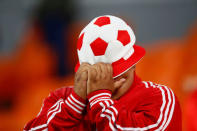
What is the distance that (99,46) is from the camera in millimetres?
978

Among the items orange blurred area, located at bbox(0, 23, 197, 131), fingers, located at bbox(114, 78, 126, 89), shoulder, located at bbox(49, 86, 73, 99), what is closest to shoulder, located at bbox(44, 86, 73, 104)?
shoulder, located at bbox(49, 86, 73, 99)

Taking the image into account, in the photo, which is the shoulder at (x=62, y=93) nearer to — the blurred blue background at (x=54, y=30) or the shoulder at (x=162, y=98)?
the shoulder at (x=162, y=98)

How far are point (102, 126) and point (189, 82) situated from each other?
1918 mm

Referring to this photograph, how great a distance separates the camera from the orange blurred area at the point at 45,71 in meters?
2.74

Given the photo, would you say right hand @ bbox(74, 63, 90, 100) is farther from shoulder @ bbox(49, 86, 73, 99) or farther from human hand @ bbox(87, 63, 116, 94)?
shoulder @ bbox(49, 86, 73, 99)

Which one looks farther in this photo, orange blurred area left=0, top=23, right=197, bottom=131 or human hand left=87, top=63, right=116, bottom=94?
orange blurred area left=0, top=23, right=197, bottom=131

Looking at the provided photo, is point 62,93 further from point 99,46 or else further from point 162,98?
point 162,98

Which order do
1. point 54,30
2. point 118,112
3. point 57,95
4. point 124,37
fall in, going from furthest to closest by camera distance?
point 54,30 → point 57,95 → point 124,37 → point 118,112

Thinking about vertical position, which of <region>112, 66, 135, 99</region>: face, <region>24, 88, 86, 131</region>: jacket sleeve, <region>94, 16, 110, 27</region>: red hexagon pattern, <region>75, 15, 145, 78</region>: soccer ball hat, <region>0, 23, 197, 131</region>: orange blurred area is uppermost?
<region>94, 16, 110, 27</region>: red hexagon pattern

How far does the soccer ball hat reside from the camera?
980mm

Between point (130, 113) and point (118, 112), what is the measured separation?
0.14ft

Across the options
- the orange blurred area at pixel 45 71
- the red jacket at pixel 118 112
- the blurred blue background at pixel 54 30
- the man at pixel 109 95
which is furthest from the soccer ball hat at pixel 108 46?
the blurred blue background at pixel 54 30

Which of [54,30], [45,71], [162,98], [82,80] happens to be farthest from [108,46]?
[54,30]

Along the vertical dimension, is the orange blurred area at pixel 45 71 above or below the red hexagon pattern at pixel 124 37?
below
